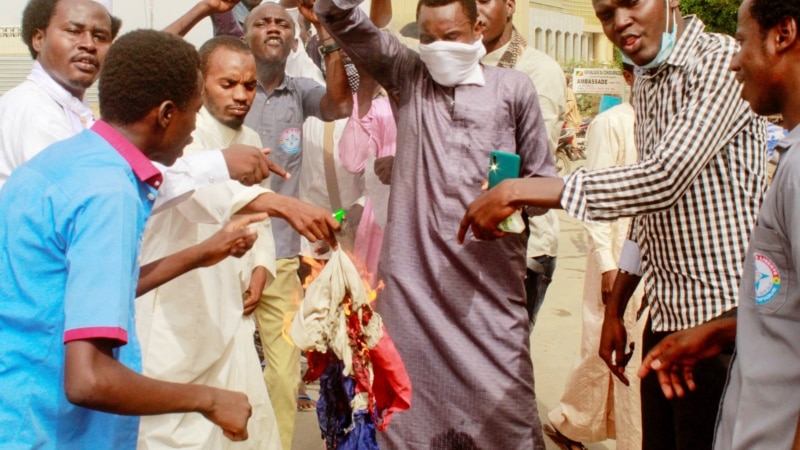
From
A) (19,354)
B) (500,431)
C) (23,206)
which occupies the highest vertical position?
(23,206)

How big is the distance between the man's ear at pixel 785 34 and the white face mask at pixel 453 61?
1782 mm

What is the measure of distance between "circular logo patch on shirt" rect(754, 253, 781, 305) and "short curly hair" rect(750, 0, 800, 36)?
21.2 inches

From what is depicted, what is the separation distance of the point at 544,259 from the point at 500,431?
52.0 inches

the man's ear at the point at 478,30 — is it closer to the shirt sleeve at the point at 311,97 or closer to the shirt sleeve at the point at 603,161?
the shirt sleeve at the point at 603,161

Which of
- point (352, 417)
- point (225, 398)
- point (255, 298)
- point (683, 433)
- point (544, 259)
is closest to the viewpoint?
point (225, 398)

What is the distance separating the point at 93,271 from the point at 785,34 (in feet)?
5.50

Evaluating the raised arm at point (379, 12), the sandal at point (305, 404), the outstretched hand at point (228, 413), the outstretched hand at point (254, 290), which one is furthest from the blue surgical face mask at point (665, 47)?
the sandal at point (305, 404)

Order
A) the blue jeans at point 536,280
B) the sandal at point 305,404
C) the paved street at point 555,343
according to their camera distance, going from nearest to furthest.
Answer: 1. the blue jeans at point 536,280
2. the paved street at point 555,343
3. the sandal at point 305,404

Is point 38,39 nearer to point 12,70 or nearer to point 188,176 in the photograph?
point 188,176

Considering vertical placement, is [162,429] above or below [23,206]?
below

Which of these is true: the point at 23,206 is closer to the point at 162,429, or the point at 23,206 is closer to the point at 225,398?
the point at 225,398

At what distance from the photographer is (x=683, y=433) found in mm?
2793

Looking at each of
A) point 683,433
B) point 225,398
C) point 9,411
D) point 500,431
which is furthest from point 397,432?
point 9,411

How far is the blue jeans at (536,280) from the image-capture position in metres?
4.77
